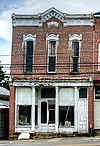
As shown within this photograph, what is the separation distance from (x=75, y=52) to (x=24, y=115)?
6941mm

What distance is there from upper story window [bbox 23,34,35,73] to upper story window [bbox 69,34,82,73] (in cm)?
340

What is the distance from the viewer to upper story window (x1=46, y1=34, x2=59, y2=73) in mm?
35812

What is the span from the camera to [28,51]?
36219 mm

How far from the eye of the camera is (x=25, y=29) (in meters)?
36.3

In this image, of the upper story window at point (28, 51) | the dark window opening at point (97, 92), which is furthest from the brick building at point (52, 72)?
the dark window opening at point (97, 92)

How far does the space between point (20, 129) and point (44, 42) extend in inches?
304

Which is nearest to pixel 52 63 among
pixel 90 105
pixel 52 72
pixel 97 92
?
pixel 52 72

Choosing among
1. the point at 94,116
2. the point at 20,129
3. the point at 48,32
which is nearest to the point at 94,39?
the point at 48,32

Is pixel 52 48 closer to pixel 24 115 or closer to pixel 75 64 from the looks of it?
pixel 75 64

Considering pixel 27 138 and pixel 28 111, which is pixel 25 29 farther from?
pixel 27 138

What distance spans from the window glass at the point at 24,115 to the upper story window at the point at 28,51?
10.6 ft

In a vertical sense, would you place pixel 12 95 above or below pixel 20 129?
above

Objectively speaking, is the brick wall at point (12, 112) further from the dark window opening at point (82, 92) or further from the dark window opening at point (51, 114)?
the dark window opening at point (82, 92)

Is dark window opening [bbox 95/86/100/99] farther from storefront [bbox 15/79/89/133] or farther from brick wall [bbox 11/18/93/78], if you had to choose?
brick wall [bbox 11/18/93/78]
